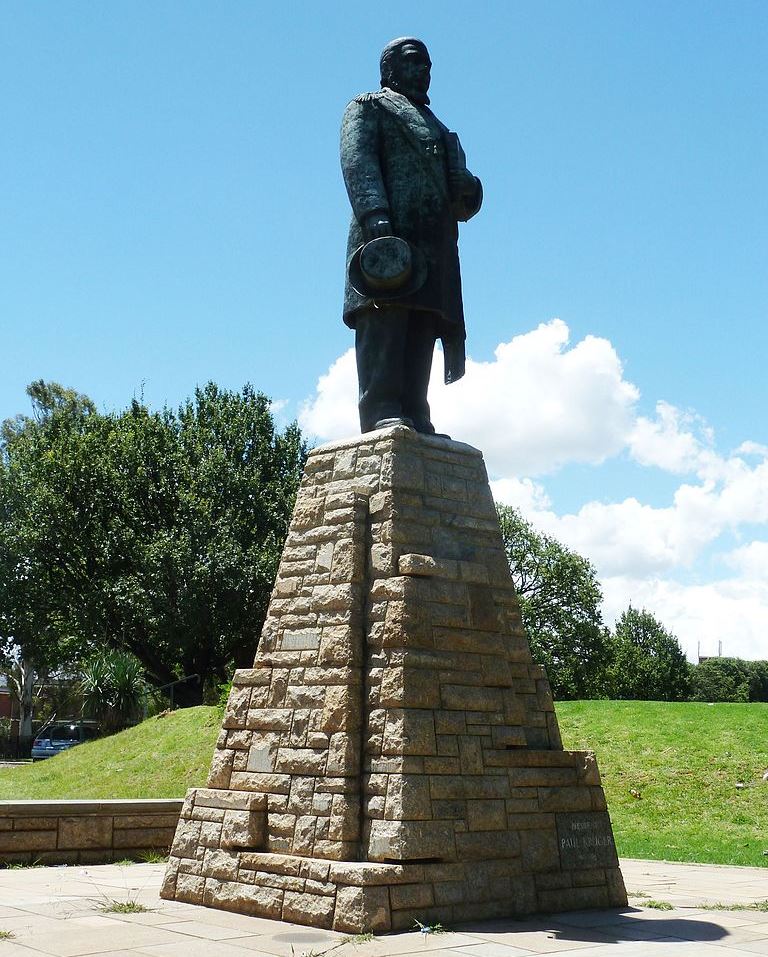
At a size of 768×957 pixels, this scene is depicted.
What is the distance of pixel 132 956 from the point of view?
18.0ft

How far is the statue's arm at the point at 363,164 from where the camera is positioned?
7.98 m

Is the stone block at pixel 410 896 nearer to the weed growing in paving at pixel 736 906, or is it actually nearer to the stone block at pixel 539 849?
the stone block at pixel 539 849

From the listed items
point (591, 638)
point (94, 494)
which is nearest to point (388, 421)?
point (94, 494)

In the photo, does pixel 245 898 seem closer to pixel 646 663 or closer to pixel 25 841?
pixel 25 841

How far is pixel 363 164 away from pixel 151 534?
2038 centimetres

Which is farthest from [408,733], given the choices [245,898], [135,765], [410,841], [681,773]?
[135,765]

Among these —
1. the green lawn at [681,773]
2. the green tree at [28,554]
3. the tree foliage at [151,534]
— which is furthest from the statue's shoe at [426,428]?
the green tree at [28,554]

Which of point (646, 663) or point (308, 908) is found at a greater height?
point (646, 663)

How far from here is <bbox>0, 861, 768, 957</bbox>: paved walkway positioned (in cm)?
569

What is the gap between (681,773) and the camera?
15.8 metres

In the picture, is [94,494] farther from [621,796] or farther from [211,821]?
[211,821]

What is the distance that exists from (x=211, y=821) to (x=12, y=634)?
2534cm

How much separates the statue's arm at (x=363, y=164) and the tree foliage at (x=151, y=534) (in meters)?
18.2

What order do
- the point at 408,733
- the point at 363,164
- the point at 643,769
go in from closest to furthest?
the point at 408,733, the point at 363,164, the point at 643,769
